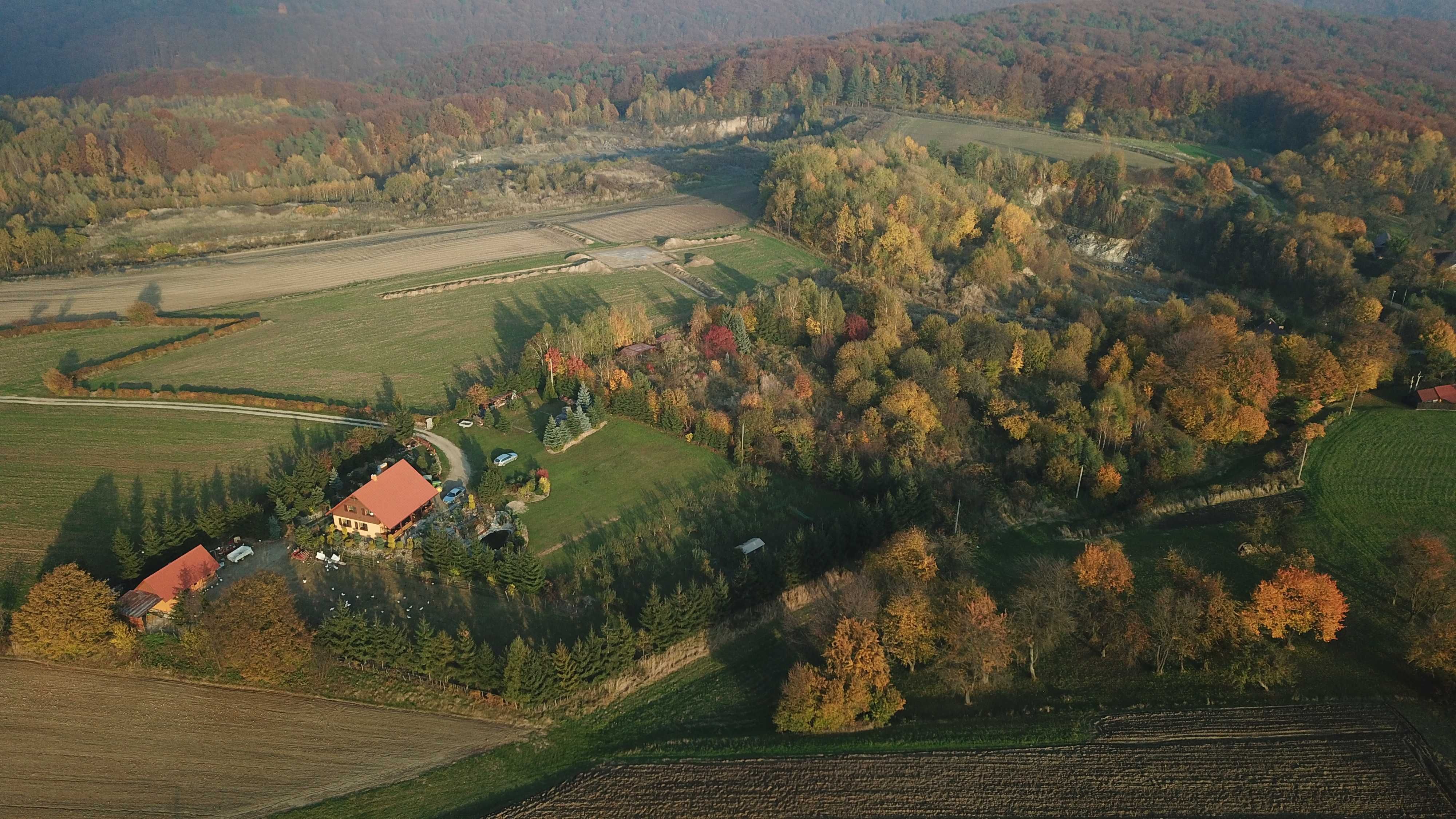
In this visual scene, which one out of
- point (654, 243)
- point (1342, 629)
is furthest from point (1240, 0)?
point (1342, 629)

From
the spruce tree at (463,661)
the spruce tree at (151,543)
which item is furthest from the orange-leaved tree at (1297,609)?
the spruce tree at (151,543)

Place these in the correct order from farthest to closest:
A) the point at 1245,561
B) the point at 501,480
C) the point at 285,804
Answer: the point at 501,480 → the point at 1245,561 → the point at 285,804

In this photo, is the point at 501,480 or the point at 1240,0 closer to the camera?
the point at 501,480

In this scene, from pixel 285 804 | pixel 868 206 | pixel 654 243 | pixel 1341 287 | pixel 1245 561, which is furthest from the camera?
pixel 654 243

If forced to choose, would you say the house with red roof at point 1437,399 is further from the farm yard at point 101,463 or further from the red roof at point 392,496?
the farm yard at point 101,463

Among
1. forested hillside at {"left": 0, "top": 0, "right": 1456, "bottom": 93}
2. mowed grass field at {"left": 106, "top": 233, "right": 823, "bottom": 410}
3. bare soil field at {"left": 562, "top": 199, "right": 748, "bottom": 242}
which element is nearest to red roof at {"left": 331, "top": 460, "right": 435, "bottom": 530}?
mowed grass field at {"left": 106, "top": 233, "right": 823, "bottom": 410}

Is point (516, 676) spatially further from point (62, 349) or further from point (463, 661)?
point (62, 349)

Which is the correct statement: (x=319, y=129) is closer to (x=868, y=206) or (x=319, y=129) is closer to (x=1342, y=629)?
(x=868, y=206)
